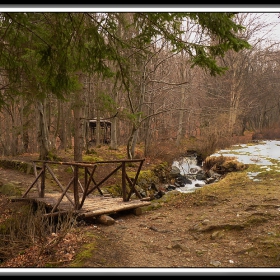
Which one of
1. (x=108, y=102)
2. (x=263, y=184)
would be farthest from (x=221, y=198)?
(x=108, y=102)

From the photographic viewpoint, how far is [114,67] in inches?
661

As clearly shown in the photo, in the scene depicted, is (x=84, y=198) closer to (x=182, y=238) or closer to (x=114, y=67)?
(x=182, y=238)

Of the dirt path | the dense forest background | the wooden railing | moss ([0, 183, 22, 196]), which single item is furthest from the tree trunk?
the dirt path

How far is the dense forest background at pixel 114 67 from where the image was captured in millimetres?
4770

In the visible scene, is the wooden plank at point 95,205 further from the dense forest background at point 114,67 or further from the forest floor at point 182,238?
the dense forest background at point 114,67

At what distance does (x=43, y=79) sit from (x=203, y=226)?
4.86m

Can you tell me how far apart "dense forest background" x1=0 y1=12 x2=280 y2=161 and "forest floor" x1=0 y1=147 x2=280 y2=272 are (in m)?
2.99

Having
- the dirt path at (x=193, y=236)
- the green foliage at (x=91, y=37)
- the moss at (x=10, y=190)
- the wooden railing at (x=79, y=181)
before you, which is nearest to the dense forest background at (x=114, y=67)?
the green foliage at (x=91, y=37)

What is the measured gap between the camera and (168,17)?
4.12 metres

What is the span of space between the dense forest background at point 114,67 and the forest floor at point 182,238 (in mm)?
2985

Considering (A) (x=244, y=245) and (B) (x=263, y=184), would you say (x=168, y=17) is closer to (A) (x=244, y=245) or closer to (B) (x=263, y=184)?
(A) (x=244, y=245)

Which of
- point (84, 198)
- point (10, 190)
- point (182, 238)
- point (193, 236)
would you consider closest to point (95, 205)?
point (84, 198)

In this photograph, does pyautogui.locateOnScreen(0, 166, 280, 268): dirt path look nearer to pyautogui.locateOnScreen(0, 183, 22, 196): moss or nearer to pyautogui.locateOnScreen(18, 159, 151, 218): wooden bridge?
pyautogui.locateOnScreen(18, 159, 151, 218): wooden bridge

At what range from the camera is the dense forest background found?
Result: 4770 mm
